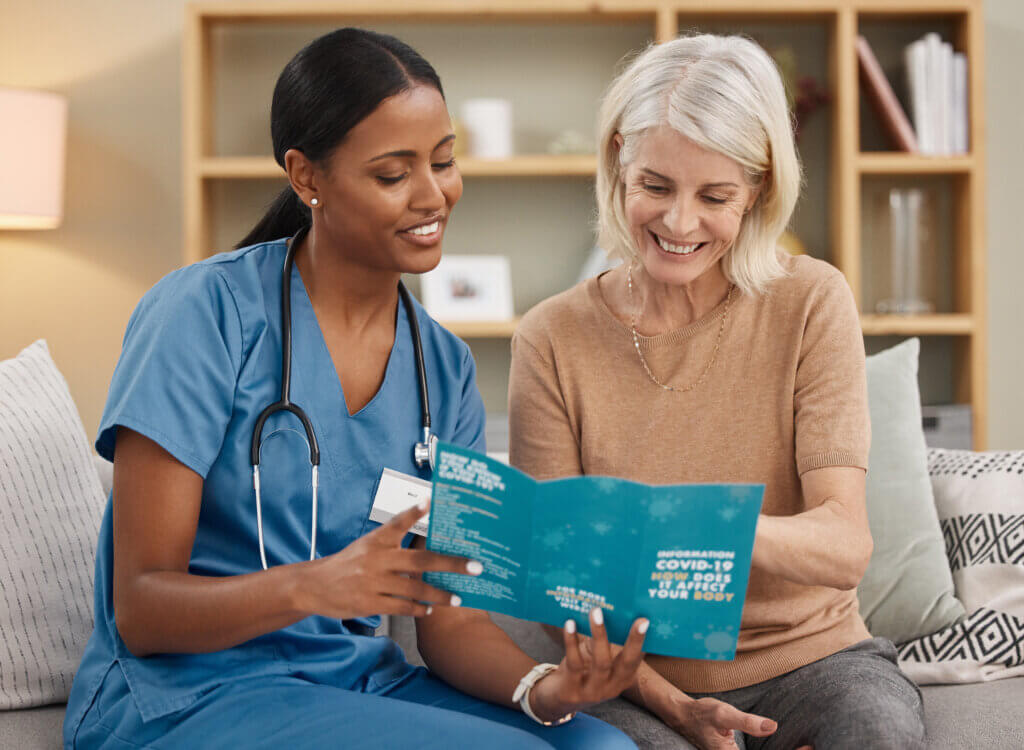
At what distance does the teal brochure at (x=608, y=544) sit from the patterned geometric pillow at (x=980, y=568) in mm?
Result: 781

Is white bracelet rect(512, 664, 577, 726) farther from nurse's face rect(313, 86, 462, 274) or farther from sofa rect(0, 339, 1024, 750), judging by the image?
nurse's face rect(313, 86, 462, 274)

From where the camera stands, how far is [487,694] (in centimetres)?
119

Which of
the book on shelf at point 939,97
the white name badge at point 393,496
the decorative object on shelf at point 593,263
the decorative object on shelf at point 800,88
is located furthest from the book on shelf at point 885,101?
the white name badge at point 393,496

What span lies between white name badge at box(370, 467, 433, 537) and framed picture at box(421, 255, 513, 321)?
1928 mm

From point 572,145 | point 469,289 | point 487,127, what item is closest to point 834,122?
point 572,145

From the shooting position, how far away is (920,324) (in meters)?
3.07

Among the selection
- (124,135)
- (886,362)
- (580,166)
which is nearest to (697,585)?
(886,362)

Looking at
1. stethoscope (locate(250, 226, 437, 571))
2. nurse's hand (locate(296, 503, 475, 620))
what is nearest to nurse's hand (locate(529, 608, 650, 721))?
nurse's hand (locate(296, 503, 475, 620))

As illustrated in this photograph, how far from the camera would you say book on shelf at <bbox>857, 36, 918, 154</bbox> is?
306 cm

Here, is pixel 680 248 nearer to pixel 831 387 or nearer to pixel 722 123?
pixel 722 123

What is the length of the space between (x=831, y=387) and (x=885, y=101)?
2045 mm

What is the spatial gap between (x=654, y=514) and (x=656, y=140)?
2.13 feet

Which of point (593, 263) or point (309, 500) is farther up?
point (593, 263)

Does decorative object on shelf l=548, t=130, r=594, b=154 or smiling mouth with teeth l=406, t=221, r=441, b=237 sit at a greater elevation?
decorative object on shelf l=548, t=130, r=594, b=154
